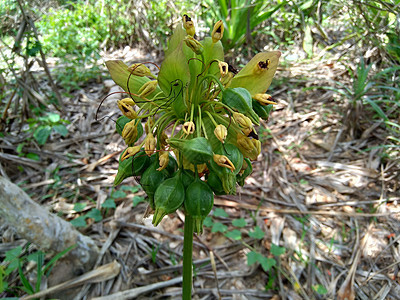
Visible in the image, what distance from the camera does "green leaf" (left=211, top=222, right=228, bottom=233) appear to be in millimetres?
2386

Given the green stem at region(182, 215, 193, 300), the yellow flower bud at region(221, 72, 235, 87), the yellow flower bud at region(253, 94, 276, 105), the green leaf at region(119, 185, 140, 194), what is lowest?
the green leaf at region(119, 185, 140, 194)

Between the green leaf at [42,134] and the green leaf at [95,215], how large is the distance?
3.39 feet

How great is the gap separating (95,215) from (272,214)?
5.06 feet

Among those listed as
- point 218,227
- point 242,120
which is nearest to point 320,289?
point 218,227

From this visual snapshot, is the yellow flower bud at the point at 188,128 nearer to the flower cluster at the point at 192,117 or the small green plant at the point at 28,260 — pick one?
the flower cluster at the point at 192,117

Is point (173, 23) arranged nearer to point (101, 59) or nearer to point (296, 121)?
point (101, 59)

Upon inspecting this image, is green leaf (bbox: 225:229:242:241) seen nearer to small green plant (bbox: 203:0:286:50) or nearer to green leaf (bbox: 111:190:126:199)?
green leaf (bbox: 111:190:126:199)

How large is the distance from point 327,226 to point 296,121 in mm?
1510

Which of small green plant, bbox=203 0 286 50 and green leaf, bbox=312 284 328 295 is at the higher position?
small green plant, bbox=203 0 286 50

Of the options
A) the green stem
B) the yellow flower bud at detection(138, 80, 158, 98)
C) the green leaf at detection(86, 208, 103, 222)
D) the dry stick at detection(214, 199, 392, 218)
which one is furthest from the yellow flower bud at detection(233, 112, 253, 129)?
the green leaf at detection(86, 208, 103, 222)

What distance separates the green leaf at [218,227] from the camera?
2.39 m

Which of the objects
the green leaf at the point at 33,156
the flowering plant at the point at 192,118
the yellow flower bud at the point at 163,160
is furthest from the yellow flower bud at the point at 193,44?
the green leaf at the point at 33,156

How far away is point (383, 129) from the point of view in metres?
3.22

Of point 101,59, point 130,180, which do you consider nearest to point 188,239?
point 130,180
